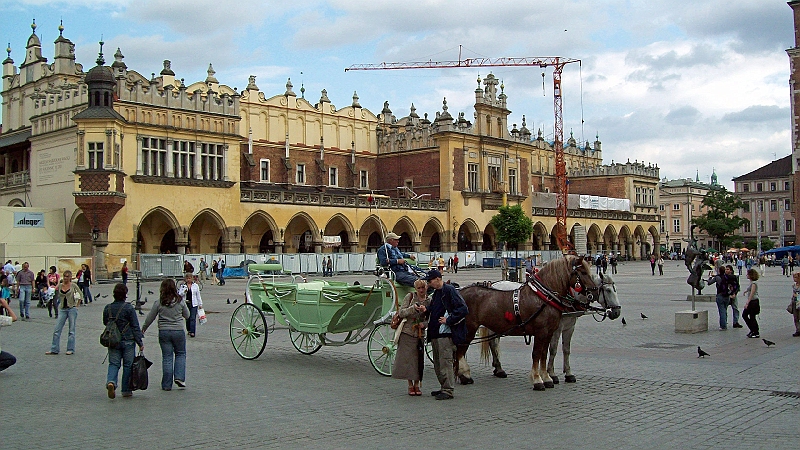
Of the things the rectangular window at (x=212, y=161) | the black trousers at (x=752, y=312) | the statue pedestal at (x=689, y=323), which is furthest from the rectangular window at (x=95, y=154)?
the black trousers at (x=752, y=312)

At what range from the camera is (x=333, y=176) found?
63.9 metres

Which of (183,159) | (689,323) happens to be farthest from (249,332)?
(183,159)

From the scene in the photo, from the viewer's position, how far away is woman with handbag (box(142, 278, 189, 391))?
1092 cm

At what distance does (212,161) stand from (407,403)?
40897mm

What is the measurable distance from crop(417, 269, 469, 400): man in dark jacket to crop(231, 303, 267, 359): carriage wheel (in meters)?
4.24

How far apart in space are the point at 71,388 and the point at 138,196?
3499 centimetres

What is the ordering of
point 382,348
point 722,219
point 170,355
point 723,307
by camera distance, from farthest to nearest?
point 722,219 → point 723,307 → point 382,348 → point 170,355

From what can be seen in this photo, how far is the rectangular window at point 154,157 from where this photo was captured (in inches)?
1781

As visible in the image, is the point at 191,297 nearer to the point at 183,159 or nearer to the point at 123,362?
the point at 123,362

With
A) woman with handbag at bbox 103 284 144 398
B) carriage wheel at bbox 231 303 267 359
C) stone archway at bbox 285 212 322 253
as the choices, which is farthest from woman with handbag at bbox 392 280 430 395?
stone archway at bbox 285 212 322 253

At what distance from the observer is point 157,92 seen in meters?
46.1

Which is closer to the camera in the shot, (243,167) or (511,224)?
(243,167)

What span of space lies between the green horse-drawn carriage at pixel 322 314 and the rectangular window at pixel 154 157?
3264 centimetres

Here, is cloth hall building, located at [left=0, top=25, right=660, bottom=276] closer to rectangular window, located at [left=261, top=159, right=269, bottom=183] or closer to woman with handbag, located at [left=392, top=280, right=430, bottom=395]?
rectangular window, located at [left=261, top=159, right=269, bottom=183]
